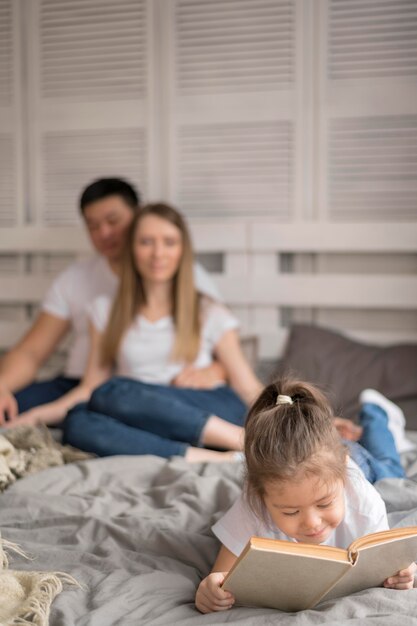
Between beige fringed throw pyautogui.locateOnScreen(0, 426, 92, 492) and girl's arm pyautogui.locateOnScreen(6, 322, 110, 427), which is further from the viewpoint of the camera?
girl's arm pyautogui.locateOnScreen(6, 322, 110, 427)

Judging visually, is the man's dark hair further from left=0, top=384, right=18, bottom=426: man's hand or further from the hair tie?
the hair tie

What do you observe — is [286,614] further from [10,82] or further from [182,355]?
[10,82]

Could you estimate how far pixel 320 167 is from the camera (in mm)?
2717

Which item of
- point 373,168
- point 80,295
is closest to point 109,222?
point 80,295

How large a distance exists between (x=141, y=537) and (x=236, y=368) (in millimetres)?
1024

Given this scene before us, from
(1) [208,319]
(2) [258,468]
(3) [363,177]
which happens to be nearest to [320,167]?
(3) [363,177]

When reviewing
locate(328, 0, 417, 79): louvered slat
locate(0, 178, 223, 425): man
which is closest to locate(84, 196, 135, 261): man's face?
locate(0, 178, 223, 425): man

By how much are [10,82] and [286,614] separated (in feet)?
7.93

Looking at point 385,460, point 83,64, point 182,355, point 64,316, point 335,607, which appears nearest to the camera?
point 335,607

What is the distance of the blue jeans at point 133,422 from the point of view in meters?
1.92

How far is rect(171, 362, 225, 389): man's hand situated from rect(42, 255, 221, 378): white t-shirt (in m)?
0.29

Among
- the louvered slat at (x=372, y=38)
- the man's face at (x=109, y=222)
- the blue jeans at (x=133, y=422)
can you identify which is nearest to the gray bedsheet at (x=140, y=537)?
the blue jeans at (x=133, y=422)

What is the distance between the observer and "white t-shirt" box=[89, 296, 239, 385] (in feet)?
7.72

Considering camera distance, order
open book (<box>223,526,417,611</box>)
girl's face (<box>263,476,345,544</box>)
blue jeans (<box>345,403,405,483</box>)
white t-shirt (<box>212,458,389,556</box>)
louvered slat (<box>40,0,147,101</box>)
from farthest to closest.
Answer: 1. louvered slat (<box>40,0,147,101</box>)
2. blue jeans (<box>345,403,405,483</box>)
3. white t-shirt (<box>212,458,389,556</box>)
4. girl's face (<box>263,476,345,544</box>)
5. open book (<box>223,526,417,611</box>)
